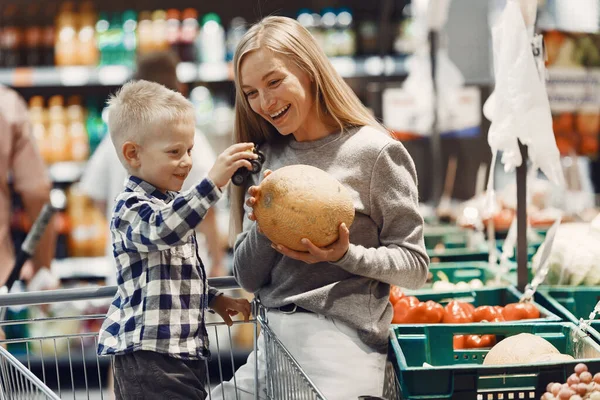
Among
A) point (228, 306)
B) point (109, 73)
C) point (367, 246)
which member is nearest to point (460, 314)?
point (367, 246)

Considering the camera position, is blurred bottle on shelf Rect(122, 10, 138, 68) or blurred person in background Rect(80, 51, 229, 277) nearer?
blurred person in background Rect(80, 51, 229, 277)

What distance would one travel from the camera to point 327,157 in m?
2.11

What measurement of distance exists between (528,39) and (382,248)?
0.99 metres

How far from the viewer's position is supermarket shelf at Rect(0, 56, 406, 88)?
4.95 meters

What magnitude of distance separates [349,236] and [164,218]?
45 centimetres

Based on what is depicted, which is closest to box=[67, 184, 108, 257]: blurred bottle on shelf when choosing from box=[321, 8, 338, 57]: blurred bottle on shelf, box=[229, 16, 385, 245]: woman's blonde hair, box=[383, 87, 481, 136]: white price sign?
box=[321, 8, 338, 57]: blurred bottle on shelf

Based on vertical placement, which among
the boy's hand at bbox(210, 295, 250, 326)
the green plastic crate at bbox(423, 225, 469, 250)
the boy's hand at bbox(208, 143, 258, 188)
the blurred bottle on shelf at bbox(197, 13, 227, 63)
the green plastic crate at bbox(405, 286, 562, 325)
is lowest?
the green plastic crate at bbox(423, 225, 469, 250)

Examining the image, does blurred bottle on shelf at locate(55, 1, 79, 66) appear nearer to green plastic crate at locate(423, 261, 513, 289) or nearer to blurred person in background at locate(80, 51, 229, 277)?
blurred person in background at locate(80, 51, 229, 277)

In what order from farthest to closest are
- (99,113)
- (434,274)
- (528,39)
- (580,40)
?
(99,113) < (580,40) < (434,274) < (528,39)

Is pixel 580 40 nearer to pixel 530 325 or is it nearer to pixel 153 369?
pixel 530 325

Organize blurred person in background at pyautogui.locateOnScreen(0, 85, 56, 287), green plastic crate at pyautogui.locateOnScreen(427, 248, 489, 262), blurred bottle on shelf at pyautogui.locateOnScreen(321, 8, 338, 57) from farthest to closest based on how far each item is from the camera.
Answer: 1. blurred bottle on shelf at pyautogui.locateOnScreen(321, 8, 338, 57)
2. blurred person in background at pyautogui.locateOnScreen(0, 85, 56, 287)
3. green plastic crate at pyautogui.locateOnScreen(427, 248, 489, 262)

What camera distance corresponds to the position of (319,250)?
6.19ft

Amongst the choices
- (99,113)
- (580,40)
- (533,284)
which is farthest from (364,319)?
(99,113)

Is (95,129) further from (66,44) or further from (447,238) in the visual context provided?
(447,238)
